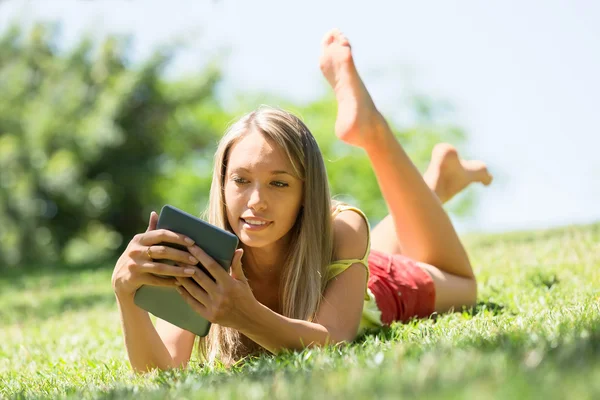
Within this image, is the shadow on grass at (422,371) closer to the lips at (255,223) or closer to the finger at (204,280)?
the finger at (204,280)

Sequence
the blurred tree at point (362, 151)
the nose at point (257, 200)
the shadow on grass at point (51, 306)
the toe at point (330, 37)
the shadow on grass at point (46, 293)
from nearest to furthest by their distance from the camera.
→ the nose at point (257, 200), the toe at point (330, 37), the shadow on grass at point (51, 306), the shadow on grass at point (46, 293), the blurred tree at point (362, 151)

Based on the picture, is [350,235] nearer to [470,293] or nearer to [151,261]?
[151,261]

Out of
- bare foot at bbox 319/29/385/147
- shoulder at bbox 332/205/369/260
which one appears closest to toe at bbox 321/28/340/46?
bare foot at bbox 319/29/385/147

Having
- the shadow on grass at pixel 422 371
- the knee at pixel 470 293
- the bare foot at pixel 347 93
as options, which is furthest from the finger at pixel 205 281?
the knee at pixel 470 293

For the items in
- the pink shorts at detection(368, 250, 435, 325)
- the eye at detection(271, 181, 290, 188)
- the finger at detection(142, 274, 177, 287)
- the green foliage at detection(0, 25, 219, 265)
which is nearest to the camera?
the finger at detection(142, 274, 177, 287)

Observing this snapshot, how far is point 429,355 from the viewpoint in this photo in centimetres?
193

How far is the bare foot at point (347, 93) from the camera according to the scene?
3.83m

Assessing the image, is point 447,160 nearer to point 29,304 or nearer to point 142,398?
point 142,398

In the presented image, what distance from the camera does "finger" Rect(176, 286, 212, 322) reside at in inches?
102

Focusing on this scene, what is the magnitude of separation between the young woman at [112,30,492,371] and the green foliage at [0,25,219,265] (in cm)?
1438

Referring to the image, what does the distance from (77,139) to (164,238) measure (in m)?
16.0

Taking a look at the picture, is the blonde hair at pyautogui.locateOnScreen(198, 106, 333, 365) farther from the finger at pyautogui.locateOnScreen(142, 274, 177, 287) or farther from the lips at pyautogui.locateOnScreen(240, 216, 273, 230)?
the finger at pyautogui.locateOnScreen(142, 274, 177, 287)

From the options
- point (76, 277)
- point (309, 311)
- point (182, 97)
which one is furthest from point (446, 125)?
point (309, 311)

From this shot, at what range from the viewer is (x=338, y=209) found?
128 inches
